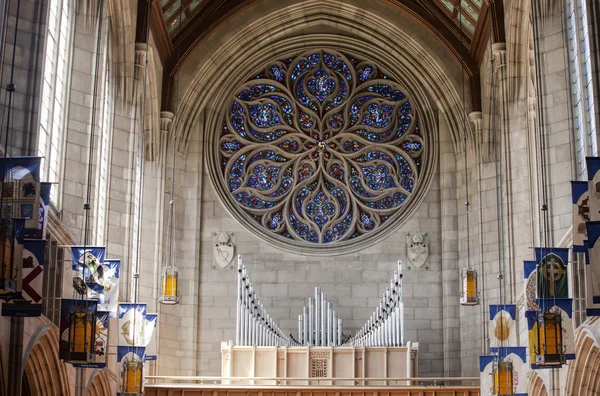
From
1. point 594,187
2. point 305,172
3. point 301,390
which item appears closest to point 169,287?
point 301,390

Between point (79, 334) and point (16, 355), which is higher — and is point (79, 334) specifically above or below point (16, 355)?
above

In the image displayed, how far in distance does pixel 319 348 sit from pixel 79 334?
1078cm

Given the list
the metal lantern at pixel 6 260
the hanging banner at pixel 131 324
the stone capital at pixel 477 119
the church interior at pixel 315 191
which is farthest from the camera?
the stone capital at pixel 477 119

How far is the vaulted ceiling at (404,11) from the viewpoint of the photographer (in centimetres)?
3027

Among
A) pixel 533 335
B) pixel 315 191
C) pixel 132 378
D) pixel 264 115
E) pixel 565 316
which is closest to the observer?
pixel 565 316

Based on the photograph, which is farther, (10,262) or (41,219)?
(41,219)

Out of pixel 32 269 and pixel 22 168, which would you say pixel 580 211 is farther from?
pixel 22 168

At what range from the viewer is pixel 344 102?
33000 millimetres

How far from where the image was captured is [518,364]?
23484 millimetres

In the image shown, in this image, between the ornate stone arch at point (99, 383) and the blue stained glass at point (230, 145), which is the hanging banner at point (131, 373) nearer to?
the ornate stone arch at point (99, 383)

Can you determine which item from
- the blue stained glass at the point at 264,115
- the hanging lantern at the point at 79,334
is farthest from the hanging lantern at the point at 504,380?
the blue stained glass at the point at 264,115

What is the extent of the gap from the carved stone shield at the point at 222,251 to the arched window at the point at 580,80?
11.8 metres

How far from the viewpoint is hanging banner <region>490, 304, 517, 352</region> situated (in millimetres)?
24878

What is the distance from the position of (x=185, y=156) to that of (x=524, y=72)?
9747mm
